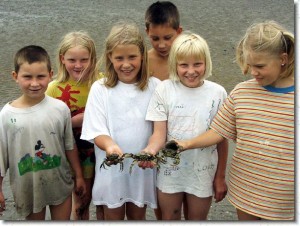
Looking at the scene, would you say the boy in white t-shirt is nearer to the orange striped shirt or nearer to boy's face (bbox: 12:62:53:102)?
boy's face (bbox: 12:62:53:102)

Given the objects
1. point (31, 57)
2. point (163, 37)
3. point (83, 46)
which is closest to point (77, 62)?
point (83, 46)

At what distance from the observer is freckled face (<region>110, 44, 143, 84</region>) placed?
1296 mm

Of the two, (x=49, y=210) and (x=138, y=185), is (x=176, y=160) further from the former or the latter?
(x=49, y=210)

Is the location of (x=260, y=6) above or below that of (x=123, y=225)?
above

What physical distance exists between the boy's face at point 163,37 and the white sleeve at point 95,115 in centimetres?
25

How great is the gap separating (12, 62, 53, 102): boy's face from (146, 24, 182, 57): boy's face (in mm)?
353

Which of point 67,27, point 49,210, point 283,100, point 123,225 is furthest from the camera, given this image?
point 67,27

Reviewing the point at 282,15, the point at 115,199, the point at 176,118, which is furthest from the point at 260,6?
the point at 115,199

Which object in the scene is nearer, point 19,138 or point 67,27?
point 19,138

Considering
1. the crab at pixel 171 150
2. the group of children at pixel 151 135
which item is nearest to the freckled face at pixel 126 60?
the group of children at pixel 151 135

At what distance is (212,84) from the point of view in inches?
51.6

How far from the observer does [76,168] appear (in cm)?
142

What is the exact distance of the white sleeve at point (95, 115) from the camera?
129 centimetres

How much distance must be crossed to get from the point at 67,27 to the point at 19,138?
35.2 inches
